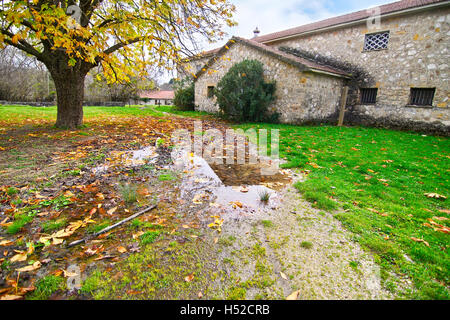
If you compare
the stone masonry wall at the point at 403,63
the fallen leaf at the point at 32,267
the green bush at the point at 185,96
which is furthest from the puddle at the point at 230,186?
the green bush at the point at 185,96

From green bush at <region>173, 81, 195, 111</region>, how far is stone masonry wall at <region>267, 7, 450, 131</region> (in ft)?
32.8

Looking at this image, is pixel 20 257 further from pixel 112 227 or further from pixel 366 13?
pixel 366 13

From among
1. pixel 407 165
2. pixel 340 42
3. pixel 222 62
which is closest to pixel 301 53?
pixel 340 42

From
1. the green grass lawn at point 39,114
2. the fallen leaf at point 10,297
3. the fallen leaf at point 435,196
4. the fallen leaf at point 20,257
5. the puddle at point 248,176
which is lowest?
the fallen leaf at point 10,297

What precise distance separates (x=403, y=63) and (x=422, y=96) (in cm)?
180

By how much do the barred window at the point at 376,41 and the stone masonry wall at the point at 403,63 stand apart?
195 millimetres

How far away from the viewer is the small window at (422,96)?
9.66 m

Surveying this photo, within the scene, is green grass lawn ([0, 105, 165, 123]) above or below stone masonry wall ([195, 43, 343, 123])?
below

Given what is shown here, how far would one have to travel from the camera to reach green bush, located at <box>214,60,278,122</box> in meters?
10.3

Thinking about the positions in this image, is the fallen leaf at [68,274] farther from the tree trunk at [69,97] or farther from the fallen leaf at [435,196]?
the tree trunk at [69,97]

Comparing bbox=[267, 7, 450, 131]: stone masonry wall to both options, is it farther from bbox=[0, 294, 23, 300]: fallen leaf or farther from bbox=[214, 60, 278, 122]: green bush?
bbox=[0, 294, 23, 300]: fallen leaf

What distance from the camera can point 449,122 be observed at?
9203 millimetres

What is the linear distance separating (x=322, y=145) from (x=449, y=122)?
7.45 metres
